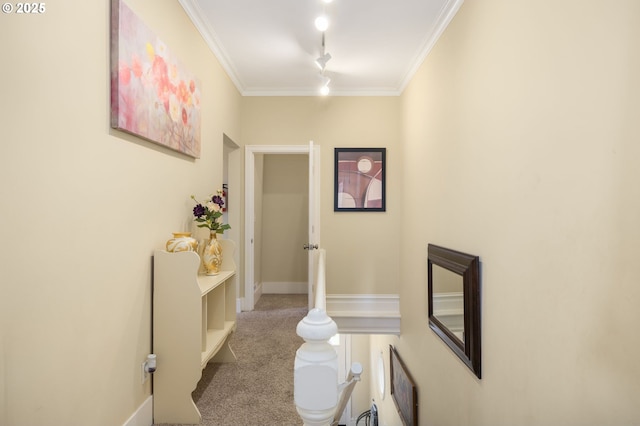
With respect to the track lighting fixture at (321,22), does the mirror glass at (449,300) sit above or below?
below

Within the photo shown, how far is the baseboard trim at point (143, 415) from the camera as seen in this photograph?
64.1 inches

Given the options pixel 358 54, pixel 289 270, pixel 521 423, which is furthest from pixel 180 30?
pixel 289 270

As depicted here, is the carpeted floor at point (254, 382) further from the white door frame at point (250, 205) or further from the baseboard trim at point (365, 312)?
the baseboard trim at point (365, 312)

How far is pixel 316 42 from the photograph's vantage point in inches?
114

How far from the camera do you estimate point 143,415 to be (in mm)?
1731

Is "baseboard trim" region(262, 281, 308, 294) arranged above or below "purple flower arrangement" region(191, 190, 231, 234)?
below

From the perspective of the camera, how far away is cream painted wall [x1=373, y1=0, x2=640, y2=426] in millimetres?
1014

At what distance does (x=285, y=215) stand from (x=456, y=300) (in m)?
3.36

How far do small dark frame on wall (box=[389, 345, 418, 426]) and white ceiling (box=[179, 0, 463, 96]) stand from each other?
128 inches

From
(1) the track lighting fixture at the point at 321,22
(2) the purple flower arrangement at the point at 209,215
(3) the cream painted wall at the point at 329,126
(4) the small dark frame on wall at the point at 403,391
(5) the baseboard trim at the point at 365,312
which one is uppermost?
(1) the track lighting fixture at the point at 321,22

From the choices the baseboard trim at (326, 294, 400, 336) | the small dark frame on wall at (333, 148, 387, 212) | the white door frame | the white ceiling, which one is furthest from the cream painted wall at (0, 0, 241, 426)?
the baseboard trim at (326, 294, 400, 336)

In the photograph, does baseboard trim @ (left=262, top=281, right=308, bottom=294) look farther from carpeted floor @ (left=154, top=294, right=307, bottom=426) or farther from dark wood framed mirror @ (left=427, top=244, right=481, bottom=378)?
dark wood framed mirror @ (left=427, top=244, right=481, bottom=378)

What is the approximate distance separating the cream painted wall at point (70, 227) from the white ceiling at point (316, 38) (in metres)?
0.92

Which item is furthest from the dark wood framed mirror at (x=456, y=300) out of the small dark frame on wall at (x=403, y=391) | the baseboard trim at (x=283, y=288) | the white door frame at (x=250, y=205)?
the baseboard trim at (x=283, y=288)
